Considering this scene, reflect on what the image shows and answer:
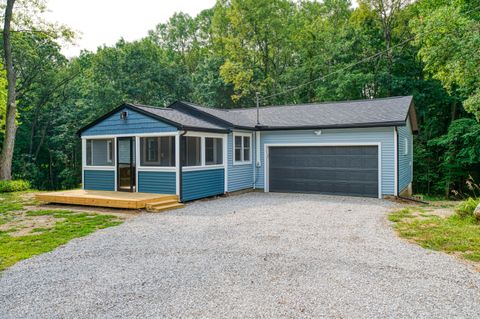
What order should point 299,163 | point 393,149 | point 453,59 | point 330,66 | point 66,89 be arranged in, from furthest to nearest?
1. point 66,89
2. point 330,66
3. point 299,163
4. point 453,59
5. point 393,149

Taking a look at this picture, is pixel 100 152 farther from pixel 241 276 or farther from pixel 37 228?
pixel 241 276

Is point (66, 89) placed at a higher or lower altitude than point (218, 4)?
lower

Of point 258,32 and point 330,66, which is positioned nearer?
point 330,66

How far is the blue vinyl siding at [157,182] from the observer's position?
10.4m

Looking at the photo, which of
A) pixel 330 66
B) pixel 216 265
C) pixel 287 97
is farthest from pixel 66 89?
pixel 216 265

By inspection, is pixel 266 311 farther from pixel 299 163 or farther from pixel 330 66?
pixel 330 66

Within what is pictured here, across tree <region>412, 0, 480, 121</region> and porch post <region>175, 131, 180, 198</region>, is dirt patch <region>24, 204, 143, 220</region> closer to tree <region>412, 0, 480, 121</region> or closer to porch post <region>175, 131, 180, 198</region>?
porch post <region>175, 131, 180, 198</region>

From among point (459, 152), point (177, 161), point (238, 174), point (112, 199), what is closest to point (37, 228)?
point (112, 199)

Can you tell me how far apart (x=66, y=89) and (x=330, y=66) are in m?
19.5

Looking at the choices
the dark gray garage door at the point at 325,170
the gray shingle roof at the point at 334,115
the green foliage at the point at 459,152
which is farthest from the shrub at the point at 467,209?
the green foliage at the point at 459,152

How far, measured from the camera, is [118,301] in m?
3.71

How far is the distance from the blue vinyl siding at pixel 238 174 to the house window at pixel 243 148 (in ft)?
0.51

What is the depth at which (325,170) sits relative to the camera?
12352mm

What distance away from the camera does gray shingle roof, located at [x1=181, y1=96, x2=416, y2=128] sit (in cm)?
1154
